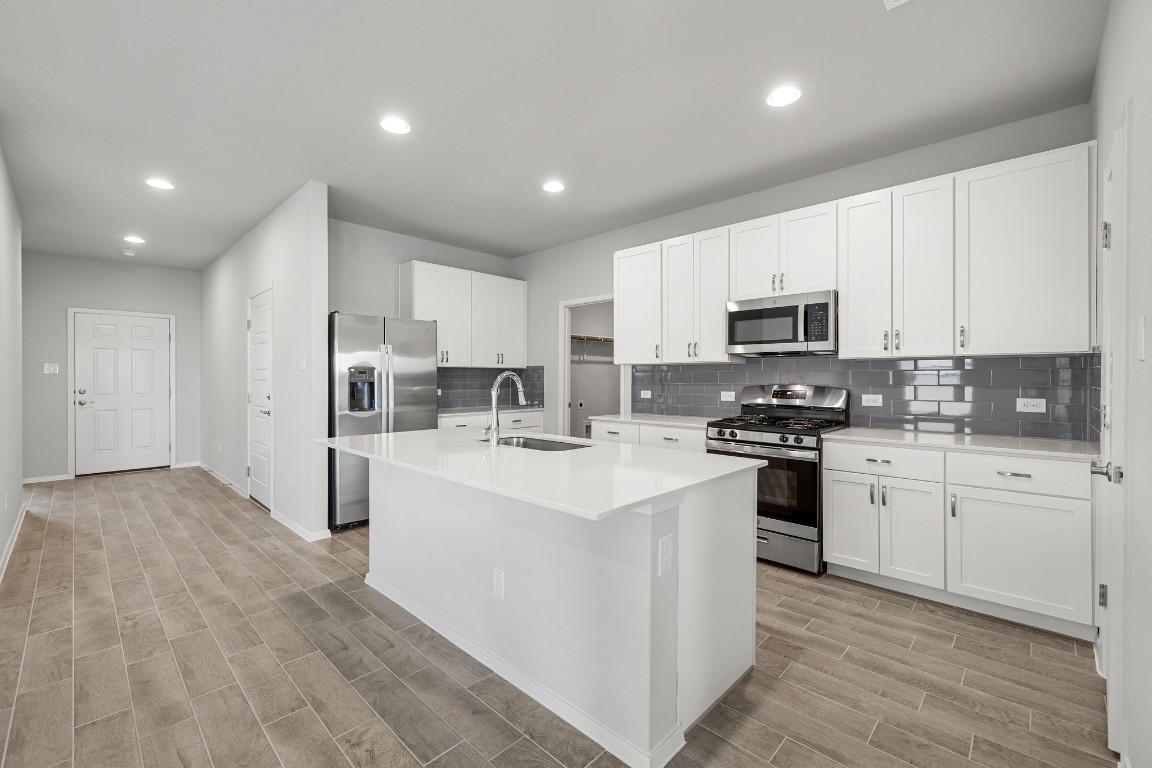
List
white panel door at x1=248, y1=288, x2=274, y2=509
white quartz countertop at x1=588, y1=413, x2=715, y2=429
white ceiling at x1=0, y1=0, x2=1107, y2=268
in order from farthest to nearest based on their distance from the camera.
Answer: white panel door at x1=248, y1=288, x2=274, y2=509
white quartz countertop at x1=588, y1=413, x2=715, y2=429
white ceiling at x1=0, y1=0, x2=1107, y2=268

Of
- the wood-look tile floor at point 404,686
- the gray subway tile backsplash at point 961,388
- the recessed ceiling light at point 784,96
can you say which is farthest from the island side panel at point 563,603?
the gray subway tile backsplash at point 961,388

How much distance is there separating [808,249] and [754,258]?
0.38 m

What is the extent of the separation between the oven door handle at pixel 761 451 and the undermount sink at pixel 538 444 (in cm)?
132

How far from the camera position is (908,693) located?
2.00 metres

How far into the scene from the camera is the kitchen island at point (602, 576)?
162cm

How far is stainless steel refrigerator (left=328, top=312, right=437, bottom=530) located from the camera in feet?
13.5

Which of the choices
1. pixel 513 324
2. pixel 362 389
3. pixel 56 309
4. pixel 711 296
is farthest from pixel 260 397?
pixel 711 296

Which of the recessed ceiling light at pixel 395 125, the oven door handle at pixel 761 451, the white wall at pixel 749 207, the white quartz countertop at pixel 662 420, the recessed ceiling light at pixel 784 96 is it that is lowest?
the oven door handle at pixel 761 451

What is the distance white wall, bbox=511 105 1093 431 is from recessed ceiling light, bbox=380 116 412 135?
2438mm

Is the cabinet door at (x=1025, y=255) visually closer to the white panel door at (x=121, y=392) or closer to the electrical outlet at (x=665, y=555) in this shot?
the electrical outlet at (x=665, y=555)

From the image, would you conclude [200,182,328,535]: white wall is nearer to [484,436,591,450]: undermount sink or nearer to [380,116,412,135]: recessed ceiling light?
[380,116,412,135]: recessed ceiling light

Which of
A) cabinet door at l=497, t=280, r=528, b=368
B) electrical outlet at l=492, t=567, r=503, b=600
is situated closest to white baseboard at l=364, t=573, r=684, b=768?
electrical outlet at l=492, t=567, r=503, b=600

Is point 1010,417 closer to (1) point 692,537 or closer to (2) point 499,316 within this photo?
(1) point 692,537

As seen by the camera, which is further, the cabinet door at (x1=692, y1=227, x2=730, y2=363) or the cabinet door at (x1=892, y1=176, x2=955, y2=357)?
the cabinet door at (x1=692, y1=227, x2=730, y2=363)
